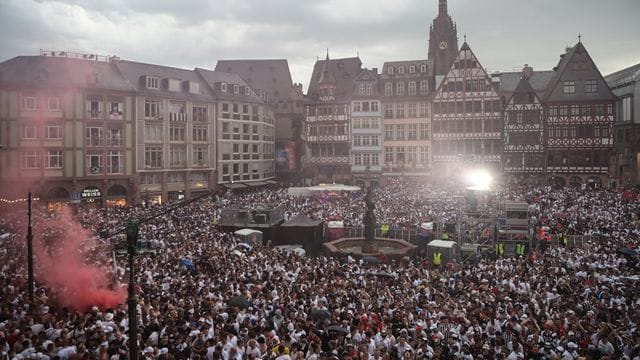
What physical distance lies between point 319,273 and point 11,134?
34748mm

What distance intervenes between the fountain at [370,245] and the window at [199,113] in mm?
31587

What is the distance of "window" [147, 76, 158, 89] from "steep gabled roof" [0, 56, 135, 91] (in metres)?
2.15

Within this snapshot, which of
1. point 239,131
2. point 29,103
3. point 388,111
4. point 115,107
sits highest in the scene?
point 388,111

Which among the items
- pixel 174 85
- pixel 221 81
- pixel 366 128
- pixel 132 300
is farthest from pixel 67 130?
pixel 132 300

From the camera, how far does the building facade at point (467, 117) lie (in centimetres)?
5575

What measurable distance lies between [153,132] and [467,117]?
33685 mm

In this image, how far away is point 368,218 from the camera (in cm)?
2711

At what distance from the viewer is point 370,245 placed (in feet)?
89.0

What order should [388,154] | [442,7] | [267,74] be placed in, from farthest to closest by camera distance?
[442,7] < [267,74] < [388,154]

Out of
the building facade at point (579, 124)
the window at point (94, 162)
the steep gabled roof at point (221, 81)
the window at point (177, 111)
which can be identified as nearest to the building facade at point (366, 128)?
the steep gabled roof at point (221, 81)

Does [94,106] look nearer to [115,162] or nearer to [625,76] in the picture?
[115,162]

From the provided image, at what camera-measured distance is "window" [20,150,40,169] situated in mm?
43250

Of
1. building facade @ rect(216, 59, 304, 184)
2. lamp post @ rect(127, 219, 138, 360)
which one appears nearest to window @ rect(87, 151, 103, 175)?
building facade @ rect(216, 59, 304, 184)

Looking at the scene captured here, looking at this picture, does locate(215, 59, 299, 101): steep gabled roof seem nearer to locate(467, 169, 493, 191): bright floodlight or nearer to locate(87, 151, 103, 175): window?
locate(467, 169, 493, 191): bright floodlight
